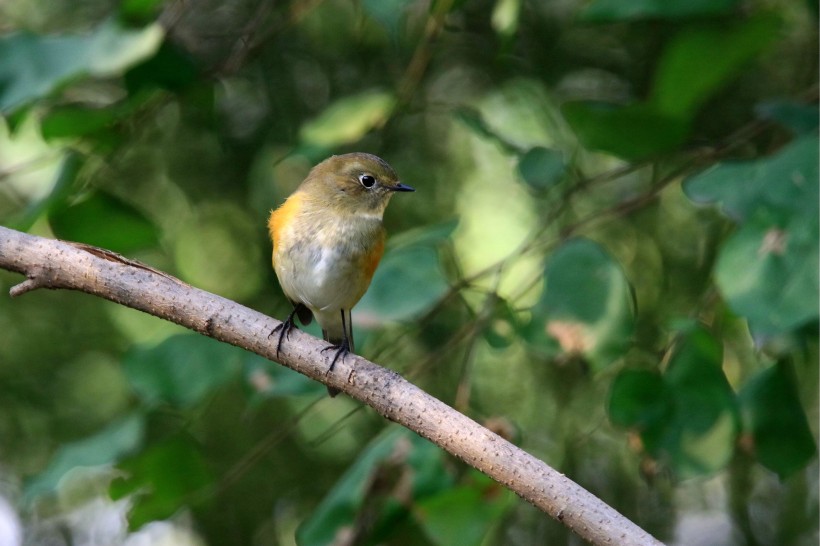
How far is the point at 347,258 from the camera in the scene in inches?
143

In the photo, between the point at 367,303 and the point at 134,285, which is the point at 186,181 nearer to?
the point at 367,303

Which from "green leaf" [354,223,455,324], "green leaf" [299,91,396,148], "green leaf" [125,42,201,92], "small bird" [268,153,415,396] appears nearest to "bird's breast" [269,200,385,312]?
"small bird" [268,153,415,396]

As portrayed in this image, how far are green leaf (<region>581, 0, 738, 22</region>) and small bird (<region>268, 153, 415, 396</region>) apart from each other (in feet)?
3.43

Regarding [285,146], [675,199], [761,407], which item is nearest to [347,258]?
[285,146]

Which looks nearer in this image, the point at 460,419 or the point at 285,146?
the point at 460,419

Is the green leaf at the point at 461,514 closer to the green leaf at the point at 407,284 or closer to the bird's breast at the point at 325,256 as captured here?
the green leaf at the point at 407,284

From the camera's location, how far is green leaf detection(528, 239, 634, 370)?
120 inches

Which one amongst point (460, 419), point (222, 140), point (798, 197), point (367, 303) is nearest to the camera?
point (460, 419)

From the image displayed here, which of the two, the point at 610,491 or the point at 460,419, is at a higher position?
the point at 460,419

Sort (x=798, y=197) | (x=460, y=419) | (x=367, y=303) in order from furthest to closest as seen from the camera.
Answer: (x=367, y=303) < (x=798, y=197) < (x=460, y=419)

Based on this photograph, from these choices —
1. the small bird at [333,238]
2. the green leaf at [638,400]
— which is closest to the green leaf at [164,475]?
the small bird at [333,238]

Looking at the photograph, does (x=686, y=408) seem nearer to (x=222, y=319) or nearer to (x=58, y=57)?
(x=222, y=319)

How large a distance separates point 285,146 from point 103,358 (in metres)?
1.29

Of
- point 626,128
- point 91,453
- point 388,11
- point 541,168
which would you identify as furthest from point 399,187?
point 91,453
